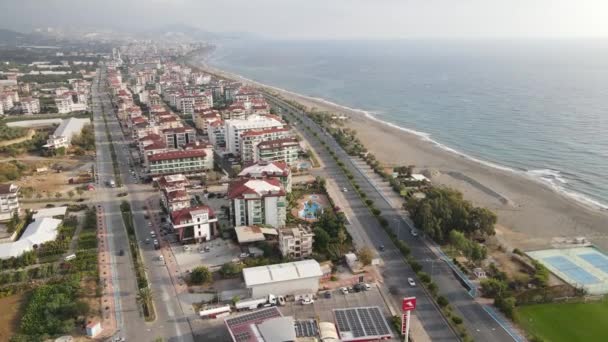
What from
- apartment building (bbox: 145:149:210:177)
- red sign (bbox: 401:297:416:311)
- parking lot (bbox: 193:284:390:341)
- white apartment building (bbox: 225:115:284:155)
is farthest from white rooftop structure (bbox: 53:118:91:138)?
red sign (bbox: 401:297:416:311)

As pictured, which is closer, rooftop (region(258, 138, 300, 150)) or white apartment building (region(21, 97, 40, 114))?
rooftop (region(258, 138, 300, 150))

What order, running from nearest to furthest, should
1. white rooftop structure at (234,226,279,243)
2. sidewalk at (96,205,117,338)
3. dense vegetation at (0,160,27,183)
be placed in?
sidewalk at (96,205,117,338), white rooftop structure at (234,226,279,243), dense vegetation at (0,160,27,183)

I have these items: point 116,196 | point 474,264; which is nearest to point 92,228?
point 116,196

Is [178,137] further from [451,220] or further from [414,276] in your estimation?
[414,276]

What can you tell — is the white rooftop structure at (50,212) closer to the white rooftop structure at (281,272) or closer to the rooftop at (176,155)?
the rooftop at (176,155)

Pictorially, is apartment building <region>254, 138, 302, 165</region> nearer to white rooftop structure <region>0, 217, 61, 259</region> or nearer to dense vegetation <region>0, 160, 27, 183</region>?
white rooftop structure <region>0, 217, 61, 259</region>

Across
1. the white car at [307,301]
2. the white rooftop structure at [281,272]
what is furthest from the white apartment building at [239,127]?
the white car at [307,301]

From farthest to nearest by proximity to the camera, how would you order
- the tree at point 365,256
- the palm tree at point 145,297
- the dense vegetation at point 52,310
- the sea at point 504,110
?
the sea at point 504,110 < the tree at point 365,256 < the palm tree at point 145,297 < the dense vegetation at point 52,310
